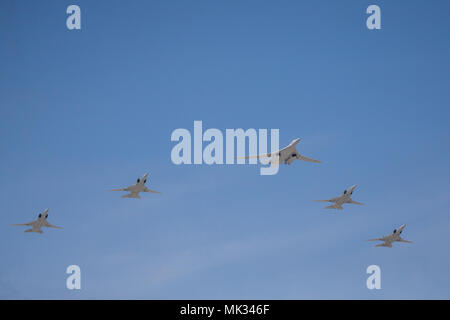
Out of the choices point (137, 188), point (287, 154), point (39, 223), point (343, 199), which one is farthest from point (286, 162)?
point (39, 223)

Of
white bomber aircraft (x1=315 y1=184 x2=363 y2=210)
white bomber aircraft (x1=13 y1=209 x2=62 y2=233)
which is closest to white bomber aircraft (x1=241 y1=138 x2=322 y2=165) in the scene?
white bomber aircraft (x1=315 y1=184 x2=363 y2=210)

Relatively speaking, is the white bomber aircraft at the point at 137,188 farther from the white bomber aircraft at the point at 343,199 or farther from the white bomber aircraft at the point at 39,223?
the white bomber aircraft at the point at 343,199

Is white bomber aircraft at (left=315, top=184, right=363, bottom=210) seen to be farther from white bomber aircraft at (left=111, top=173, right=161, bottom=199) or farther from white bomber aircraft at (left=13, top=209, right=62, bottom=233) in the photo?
white bomber aircraft at (left=13, top=209, right=62, bottom=233)

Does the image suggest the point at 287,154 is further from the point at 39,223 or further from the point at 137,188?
the point at 39,223

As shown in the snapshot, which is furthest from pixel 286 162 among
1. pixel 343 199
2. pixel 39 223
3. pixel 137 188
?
pixel 39 223

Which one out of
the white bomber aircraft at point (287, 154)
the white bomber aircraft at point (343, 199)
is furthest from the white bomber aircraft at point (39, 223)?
the white bomber aircraft at point (343, 199)

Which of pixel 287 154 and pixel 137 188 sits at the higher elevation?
pixel 287 154

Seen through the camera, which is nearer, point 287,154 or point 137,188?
point 287,154

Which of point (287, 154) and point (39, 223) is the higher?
point (287, 154)

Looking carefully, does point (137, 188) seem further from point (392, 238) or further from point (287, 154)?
point (392, 238)
